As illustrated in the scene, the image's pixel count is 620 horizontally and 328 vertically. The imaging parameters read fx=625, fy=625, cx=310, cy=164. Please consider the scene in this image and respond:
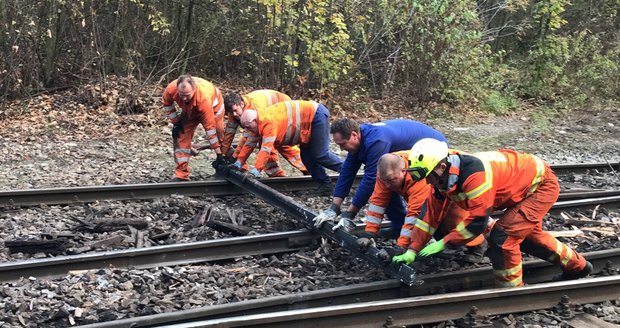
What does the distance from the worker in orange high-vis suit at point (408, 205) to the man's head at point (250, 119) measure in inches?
87.1

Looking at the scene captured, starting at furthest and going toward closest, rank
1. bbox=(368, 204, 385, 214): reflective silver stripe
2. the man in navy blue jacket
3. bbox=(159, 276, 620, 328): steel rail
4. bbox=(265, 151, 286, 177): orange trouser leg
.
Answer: bbox=(265, 151, 286, 177): orange trouser leg, the man in navy blue jacket, bbox=(368, 204, 385, 214): reflective silver stripe, bbox=(159, 276, 620, 328): steel rail

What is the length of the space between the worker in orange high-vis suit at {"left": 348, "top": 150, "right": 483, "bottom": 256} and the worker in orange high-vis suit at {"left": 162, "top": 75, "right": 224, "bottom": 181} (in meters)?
3.26

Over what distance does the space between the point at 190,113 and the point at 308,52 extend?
5692 mm

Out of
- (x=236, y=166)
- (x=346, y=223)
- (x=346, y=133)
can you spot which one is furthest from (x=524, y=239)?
(x=236, y=166)

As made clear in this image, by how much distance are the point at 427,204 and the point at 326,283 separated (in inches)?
45.0

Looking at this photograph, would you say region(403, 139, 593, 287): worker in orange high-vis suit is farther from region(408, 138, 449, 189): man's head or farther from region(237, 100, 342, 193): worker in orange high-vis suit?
region(237, 100, 342, 193): worker in orange high-vis suit

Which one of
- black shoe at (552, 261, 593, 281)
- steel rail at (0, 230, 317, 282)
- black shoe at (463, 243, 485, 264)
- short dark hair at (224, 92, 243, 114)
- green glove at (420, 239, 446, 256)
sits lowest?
steel rail at (0, 230, 317, 282)

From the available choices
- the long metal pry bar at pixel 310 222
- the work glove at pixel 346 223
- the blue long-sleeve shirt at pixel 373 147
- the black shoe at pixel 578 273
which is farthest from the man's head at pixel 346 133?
the black shoe at pixel 578 273

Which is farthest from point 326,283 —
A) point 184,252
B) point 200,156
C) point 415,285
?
point 200,156

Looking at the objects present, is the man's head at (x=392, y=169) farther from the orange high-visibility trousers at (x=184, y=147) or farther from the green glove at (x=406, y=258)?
the orange high-visibility trousers at (x=184, y=147)

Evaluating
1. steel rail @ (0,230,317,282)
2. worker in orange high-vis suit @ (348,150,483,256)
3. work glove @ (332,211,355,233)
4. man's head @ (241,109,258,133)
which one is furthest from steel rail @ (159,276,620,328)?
man's head @ (241,109,258,133)

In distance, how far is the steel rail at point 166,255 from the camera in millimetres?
5484

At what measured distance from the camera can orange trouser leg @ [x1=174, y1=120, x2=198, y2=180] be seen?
29.8ft

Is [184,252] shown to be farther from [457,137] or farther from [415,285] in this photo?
[457,137]
